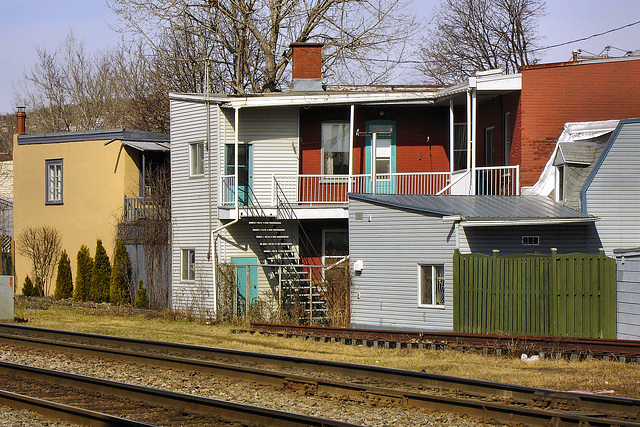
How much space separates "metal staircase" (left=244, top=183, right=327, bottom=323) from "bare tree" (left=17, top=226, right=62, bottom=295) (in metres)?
11.1

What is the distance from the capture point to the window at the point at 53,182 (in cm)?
3195

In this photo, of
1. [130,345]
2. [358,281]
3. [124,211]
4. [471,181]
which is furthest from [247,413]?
[124,211]

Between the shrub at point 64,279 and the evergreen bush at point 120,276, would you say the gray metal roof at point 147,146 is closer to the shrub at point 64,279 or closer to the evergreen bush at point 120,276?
the evergreen bush at point 120,276

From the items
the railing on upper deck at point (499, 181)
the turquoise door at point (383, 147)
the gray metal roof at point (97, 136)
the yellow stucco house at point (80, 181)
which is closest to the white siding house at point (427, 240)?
the railing on upper deck at point (499, 181)

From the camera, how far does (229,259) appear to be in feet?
82.0

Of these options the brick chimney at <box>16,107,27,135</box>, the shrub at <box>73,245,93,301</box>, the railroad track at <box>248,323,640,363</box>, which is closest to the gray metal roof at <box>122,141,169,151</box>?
the shrub at <box>73,245,93,301</box>

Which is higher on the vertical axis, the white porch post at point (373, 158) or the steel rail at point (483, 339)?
the white porch post at point (373, 158)

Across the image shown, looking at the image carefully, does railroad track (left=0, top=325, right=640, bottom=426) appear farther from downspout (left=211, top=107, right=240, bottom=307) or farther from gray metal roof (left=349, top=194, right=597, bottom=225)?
downspout (left=211, top=107, right=240, bottom=307)

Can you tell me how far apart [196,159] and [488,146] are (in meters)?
9.38

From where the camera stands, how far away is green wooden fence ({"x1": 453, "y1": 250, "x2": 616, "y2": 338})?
16672mm

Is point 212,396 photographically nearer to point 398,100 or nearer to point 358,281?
point 358,281

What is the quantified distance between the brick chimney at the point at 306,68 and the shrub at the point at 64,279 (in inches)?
466

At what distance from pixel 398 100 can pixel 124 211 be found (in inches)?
460

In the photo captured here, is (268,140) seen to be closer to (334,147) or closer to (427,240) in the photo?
(334,147)
